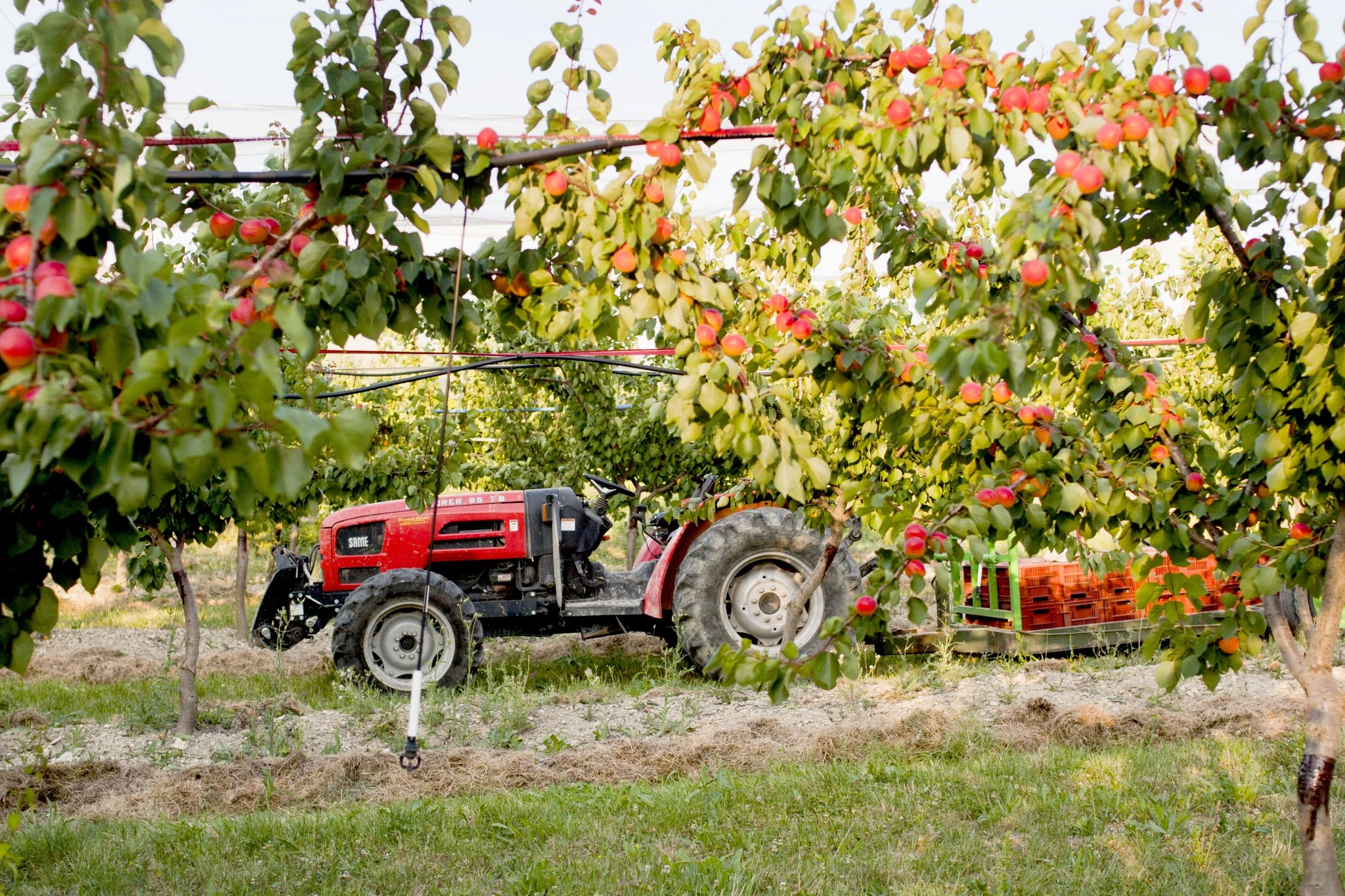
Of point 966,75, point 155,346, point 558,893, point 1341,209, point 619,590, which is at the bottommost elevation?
point 558,893

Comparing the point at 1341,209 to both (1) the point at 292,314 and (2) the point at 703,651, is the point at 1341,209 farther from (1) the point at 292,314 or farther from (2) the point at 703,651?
(2) the point at 703,651

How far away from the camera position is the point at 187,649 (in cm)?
601

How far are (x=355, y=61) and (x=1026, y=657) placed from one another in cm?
682

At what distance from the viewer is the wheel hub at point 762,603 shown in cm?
746

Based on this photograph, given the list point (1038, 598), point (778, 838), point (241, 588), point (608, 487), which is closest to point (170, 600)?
point (241, 588)

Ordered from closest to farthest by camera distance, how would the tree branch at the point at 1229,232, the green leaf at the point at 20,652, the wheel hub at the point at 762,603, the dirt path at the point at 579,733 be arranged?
1. the green leaf at the point at 20,652
2. the tree branch at the point at 1229,232
3. the dirt path at the point at 579,733
4. the wheel hub at the point at 762,603

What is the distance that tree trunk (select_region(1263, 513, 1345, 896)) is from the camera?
2.62 meters

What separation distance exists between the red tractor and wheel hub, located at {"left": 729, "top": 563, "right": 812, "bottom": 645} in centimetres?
1

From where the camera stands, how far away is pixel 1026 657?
25.1 feet

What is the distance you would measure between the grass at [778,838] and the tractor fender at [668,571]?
110 inches

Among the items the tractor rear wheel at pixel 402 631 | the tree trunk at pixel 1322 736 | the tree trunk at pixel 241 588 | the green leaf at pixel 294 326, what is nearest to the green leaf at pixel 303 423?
the green leaf at pixel 294 326

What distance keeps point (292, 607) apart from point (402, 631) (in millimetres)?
1448

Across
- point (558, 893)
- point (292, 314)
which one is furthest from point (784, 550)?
point (292, 314)

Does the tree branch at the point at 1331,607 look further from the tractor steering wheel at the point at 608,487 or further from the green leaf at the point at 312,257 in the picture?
the tractor steering wheel at the point at 608,487
